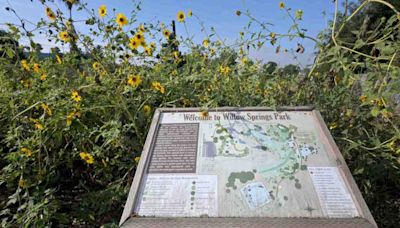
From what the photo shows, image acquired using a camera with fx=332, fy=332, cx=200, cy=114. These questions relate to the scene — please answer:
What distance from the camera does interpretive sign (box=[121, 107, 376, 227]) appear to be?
1.13 m

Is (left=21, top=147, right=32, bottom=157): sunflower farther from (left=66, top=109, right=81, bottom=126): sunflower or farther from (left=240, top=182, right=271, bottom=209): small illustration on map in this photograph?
(left=240, top=182, right=271, bottom=209): small illustration on map

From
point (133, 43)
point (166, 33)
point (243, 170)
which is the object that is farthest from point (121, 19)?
point (243, 170)

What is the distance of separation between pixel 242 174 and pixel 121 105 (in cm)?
80

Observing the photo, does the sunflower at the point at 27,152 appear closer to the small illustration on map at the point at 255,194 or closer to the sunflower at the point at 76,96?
the sunflower at the point at 76,96

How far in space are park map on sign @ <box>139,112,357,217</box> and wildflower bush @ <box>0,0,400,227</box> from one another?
0.19 meters

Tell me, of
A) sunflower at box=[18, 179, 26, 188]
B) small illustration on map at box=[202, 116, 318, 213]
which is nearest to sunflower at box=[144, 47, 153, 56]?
small illustration on map at box=[202, 116, 318, 213]

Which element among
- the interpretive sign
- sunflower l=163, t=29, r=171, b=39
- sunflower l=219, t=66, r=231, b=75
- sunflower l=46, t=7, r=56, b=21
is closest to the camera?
the interpretive sign

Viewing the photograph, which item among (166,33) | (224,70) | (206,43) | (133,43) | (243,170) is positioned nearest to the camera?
(243,170)

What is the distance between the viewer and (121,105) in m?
1.77

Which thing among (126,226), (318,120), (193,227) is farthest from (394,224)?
(126,226)

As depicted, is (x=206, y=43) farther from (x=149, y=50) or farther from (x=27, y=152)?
(x=27, y=152)

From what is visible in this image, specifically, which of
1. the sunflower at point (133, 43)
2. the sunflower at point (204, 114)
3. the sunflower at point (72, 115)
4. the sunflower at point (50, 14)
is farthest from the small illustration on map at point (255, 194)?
the sunflower at point (50, 14)

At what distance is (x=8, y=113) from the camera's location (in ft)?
6.23

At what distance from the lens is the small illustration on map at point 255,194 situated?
3.86 feet
